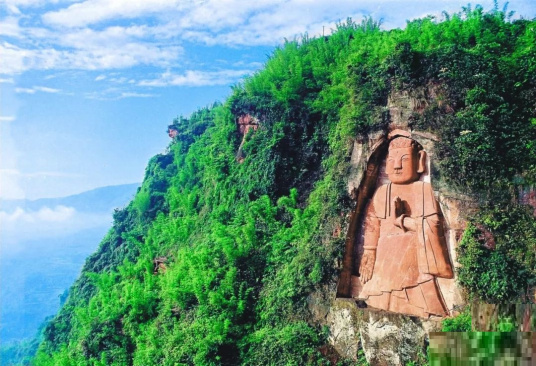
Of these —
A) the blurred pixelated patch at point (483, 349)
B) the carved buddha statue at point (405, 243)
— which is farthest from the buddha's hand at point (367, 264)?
the blurred pixelated patch at point (483, 349)

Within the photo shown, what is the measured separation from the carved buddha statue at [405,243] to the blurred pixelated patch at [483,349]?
17.6 feet

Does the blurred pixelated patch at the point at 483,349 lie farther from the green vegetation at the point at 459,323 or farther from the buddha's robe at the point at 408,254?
the buddha's robe at the point at 408,254

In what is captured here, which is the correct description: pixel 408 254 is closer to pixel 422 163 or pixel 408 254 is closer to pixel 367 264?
pixel 367 264

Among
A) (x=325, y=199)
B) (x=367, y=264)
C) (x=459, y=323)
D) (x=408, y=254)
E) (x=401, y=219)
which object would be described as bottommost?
(x=459, y=323)

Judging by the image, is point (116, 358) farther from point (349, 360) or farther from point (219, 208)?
point (349, 360)

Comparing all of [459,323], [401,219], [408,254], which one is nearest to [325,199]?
[401,219]

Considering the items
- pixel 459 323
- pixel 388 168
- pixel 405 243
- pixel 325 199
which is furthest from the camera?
pixel 325 199

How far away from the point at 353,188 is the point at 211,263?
14.7ft

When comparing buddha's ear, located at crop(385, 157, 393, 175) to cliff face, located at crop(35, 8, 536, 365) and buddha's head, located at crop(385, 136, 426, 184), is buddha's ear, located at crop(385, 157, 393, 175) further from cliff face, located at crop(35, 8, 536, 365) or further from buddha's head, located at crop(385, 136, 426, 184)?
cliff face, located at crop(35, 8, 536, 365)

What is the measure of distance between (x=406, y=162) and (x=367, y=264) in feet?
7.39

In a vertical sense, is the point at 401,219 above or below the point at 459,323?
above

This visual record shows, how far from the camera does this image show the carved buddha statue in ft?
31.7

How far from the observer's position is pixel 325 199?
11883 mm

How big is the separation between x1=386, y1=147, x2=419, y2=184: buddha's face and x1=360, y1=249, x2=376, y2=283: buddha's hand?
157 centimetres
